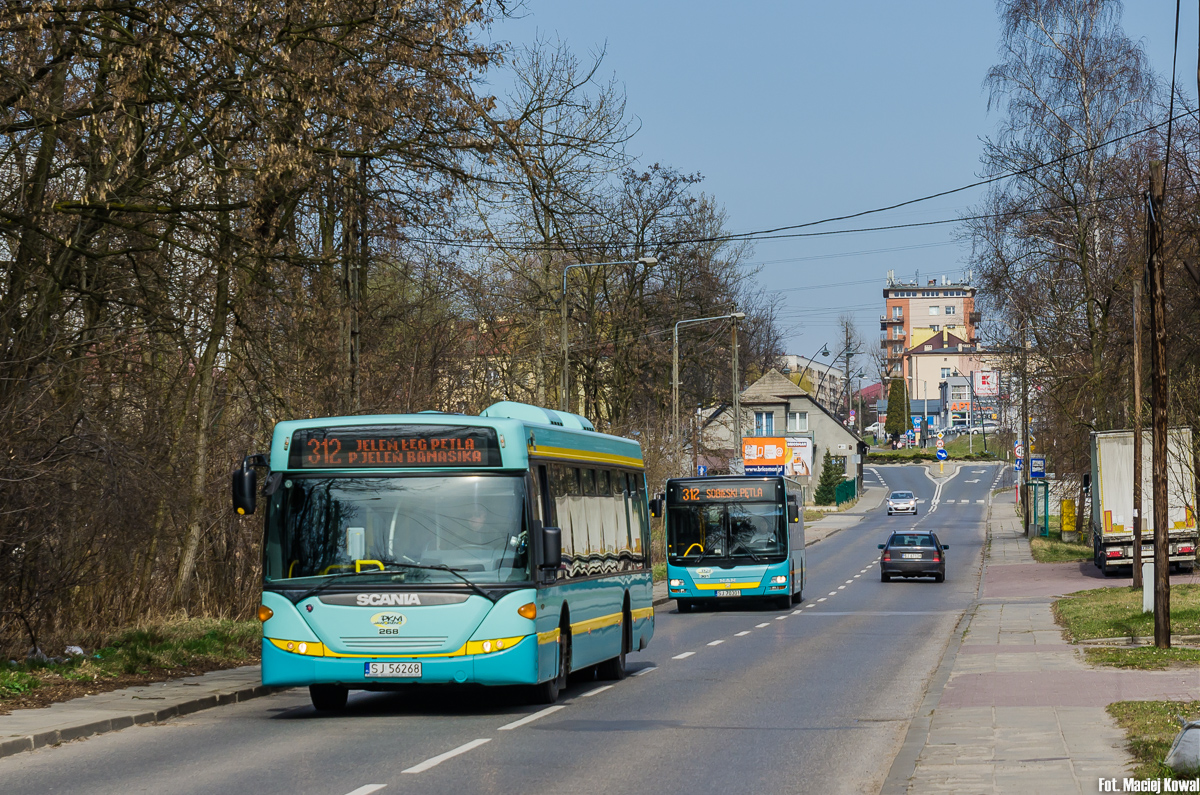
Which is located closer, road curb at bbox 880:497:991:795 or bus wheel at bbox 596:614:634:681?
road curb at bbox 880:497:991:795

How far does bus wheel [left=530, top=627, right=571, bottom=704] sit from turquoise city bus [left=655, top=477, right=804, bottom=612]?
16275 millimetres

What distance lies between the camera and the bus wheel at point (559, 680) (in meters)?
14.0

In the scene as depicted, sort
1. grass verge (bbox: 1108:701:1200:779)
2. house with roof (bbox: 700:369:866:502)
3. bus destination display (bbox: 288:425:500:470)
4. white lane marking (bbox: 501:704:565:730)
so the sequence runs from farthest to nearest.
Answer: house with roof (bbox: 700:369:866:502) < bus destination display (bbox: 288:425:500:470) < white lane marking (bbox: 501:704:565:730) < grass verge (bbox: 1108:701:1200:779)

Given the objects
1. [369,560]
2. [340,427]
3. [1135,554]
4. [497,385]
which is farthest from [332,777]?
[497,385]

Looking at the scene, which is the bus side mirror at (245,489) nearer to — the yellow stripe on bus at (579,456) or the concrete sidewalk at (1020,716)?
the yellow stripe on bus at (579,456)

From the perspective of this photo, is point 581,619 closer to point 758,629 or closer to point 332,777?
point 332,777

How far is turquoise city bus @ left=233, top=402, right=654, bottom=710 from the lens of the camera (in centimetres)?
1277

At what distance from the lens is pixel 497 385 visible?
3878 cm

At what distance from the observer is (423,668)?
41.8 ft

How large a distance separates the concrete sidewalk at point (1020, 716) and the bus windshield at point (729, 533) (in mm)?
7189

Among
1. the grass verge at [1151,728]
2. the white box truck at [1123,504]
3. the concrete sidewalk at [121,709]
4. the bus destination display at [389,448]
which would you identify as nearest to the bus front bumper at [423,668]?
the concrete sidewalk at [121,709]

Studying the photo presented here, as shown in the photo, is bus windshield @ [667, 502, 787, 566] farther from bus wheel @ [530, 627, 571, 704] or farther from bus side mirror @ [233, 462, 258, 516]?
Result: bus side mirror @ [233, 462, 258, 516]

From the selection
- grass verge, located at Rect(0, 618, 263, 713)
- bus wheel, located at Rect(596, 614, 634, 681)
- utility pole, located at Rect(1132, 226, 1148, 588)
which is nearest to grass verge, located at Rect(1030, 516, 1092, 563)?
utility pole, located at Rect(1132, 226, 1148, 588)

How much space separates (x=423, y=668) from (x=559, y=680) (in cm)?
205
